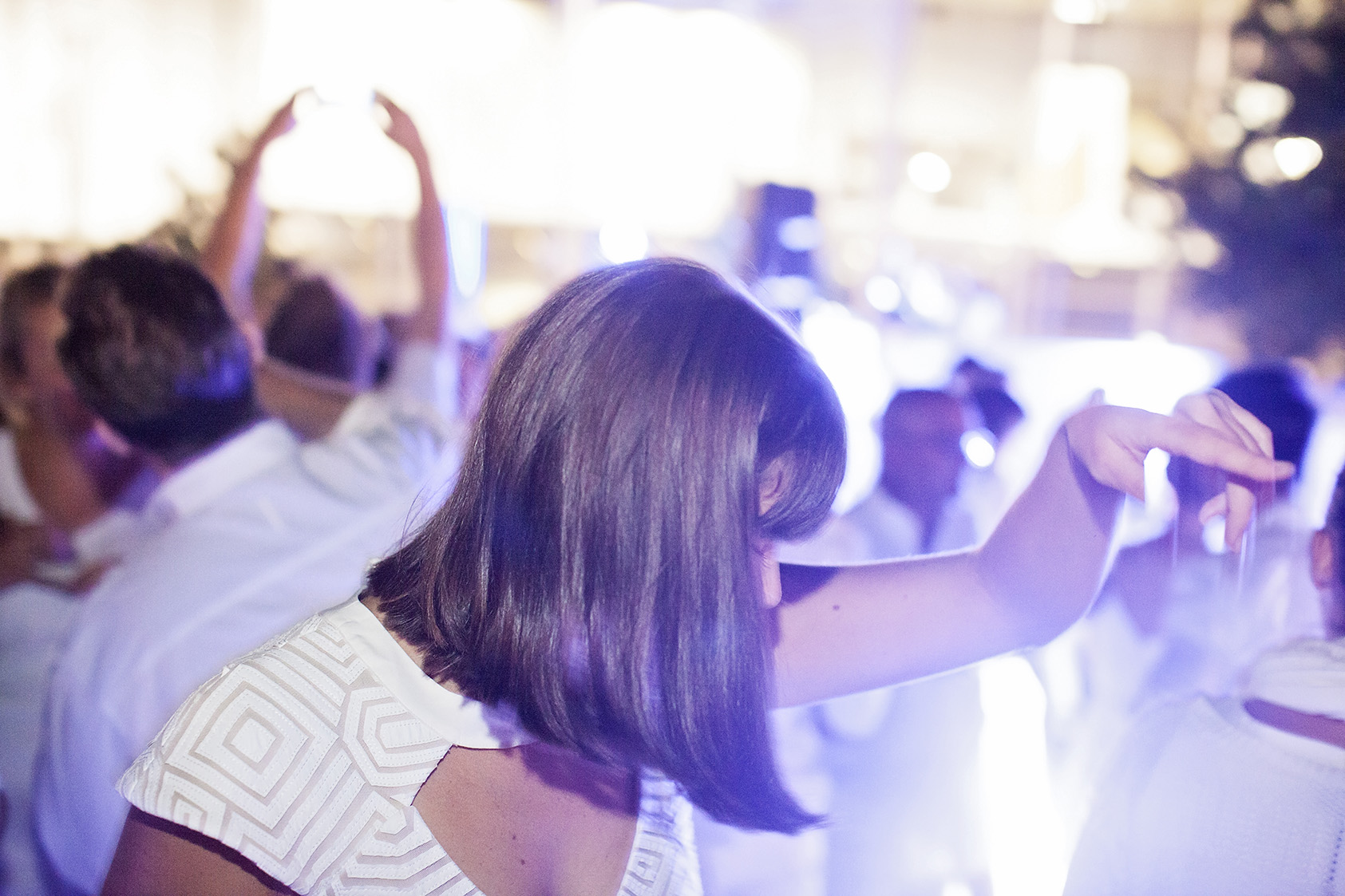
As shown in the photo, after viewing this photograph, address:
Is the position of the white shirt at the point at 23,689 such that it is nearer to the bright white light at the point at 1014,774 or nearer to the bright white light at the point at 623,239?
the bright white light at the point at 1014,774

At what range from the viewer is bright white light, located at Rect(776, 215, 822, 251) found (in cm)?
484

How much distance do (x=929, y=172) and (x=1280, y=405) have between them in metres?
4.44

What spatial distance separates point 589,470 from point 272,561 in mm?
843

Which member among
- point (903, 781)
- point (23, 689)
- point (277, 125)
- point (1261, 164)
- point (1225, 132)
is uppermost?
point (1225, 132)

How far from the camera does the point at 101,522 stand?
2.11 meters

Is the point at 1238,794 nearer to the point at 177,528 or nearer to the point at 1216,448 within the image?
the point at 1216,448

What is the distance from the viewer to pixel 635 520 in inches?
30.0

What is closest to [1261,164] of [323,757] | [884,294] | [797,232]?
[797,232]

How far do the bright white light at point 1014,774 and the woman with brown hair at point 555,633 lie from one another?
1051 mm

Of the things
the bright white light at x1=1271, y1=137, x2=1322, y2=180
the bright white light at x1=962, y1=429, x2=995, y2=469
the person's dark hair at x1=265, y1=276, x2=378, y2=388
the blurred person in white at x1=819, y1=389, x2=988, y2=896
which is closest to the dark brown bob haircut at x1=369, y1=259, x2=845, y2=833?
the blurred person in white at x1=819, y1=389, x2=988, y2=896

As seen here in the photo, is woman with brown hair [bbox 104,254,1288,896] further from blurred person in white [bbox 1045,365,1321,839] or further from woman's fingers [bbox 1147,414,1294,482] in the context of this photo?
blurred person in white [bbox 1045,365,1321,839]

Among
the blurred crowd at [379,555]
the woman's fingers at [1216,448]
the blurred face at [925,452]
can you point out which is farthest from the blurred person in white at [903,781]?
the woman's fingers at [1216,448]

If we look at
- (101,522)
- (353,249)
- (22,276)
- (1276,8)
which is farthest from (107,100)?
(1276,8)

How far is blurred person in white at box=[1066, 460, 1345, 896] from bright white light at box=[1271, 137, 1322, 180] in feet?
12.6
